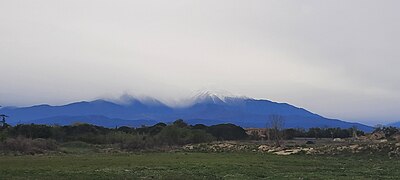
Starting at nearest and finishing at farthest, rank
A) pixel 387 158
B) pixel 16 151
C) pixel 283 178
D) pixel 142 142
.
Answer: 1. pixel 283 178
2. pixel 387 158
3. pixel 16 151
4. pixel 142 142

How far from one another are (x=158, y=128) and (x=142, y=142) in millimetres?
31255

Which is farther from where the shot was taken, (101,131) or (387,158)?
(101,131)

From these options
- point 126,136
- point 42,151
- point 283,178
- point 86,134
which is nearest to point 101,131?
point 86,134

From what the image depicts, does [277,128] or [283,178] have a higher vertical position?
[277,128]

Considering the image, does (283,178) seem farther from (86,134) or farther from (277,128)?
(86,134)

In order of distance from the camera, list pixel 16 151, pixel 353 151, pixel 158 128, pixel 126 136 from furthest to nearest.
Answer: pixel 158 128
pixel 126 136
pixel 16 151
pixel 353 151

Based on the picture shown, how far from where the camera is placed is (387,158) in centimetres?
5431

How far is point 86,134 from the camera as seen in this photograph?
118 m

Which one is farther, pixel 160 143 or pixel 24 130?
pixel 24 130

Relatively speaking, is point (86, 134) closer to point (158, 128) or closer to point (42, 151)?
point (158, 128)

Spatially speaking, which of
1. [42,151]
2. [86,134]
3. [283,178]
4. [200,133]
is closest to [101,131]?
[86,134]

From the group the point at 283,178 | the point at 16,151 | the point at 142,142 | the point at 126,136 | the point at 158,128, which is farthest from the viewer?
the point at 158,128

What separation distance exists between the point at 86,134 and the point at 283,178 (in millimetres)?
91908

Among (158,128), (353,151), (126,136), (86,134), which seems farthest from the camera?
(158,128)
